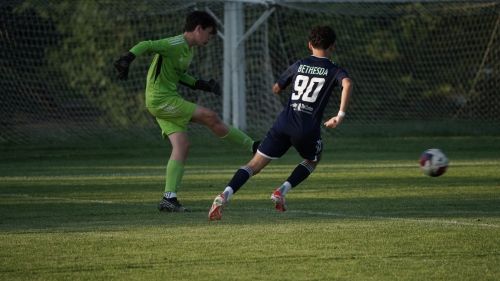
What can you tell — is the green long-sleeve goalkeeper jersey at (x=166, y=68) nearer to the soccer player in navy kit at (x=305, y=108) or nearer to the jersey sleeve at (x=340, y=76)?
the soccer player in navy kit at (x=305, y=108)

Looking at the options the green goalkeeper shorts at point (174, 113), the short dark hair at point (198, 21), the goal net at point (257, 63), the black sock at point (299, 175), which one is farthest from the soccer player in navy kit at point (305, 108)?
the goal net at point (257, 63)

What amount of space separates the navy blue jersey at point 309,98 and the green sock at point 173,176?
1125 mm

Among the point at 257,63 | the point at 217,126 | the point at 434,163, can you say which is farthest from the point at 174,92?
the point at 257,63

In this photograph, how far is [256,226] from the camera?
6.80 metres

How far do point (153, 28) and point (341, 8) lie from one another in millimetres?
4696

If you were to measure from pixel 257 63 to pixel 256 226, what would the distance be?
1340cm

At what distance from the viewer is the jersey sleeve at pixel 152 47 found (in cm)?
777

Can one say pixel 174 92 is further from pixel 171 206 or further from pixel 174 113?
pixel 171 206

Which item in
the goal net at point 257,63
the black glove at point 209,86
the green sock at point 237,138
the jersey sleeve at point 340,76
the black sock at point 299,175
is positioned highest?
the jersey sleeve at point 340,76

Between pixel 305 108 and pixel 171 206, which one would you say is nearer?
pixel 305 108

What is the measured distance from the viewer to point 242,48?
61.6 ft

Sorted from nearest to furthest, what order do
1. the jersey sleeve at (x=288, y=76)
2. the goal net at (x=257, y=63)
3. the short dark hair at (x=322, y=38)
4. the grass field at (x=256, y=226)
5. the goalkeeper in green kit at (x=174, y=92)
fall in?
the grass field at (x=256, y=226) → the short dark hair at (x=322, y=38) → the jersey sleeve at (x=288, y=76) → the goalkeeper in green kit at (x=174, y=92) → the goal net at (x=257, y=63)

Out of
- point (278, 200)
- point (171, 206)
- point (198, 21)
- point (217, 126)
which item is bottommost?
point (171, 206)

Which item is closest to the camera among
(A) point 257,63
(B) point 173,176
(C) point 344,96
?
(C) point 344,96
